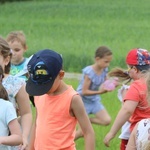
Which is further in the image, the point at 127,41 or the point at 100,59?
the point at 127,41

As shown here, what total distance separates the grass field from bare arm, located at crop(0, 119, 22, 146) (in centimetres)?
466

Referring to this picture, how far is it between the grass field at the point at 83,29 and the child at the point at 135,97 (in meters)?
3.31

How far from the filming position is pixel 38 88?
582 centimetres

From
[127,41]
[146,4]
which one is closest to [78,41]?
[127,41]

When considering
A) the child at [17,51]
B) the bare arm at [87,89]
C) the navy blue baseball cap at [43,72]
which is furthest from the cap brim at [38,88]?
the bare arm at [87,89]

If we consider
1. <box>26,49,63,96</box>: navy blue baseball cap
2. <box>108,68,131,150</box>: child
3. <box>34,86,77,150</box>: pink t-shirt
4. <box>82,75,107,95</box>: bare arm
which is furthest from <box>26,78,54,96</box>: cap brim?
<box>82,75,107,95</box>: bare arm

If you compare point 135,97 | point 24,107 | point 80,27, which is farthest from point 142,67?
point 80,27

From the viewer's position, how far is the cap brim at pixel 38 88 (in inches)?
228

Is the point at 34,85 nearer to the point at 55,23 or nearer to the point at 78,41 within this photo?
the point at 78,41

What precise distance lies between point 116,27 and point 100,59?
19.8m

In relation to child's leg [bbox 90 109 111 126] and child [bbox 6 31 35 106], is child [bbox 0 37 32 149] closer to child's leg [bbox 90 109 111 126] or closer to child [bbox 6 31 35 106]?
child [bbox 6 31 35 106]

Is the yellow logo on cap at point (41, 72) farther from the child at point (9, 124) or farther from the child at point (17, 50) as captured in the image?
the child at point (17, 50)

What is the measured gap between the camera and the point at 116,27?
102 feet

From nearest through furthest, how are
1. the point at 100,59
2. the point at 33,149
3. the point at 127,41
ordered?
1. the point at 33,149
2. the point at 100,59
3. the point at 127,41
